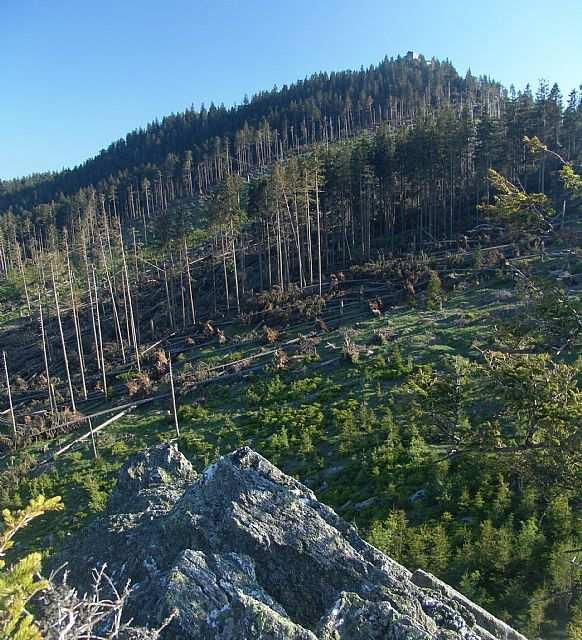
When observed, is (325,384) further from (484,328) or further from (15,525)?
(15,525)

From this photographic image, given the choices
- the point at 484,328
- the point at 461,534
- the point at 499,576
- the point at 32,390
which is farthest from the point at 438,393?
the point at 32,390

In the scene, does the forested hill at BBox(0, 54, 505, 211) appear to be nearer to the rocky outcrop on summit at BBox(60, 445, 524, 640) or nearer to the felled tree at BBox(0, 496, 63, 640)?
the rocky outcrop on summit at BBox(60, 445, 524, 640)

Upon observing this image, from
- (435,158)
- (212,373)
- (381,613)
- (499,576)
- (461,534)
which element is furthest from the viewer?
(435,158)

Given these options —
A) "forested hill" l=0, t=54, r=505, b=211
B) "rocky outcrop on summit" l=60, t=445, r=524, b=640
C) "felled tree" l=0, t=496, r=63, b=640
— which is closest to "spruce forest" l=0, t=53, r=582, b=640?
"felled tree" l=0, t=496, r=63, b=640

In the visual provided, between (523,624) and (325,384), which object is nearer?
(523,624)

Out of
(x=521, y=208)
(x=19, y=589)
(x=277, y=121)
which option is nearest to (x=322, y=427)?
(x=521, y=208)

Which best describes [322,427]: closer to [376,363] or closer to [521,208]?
[376,363]
